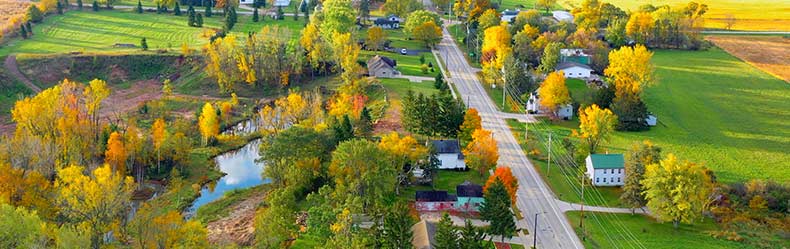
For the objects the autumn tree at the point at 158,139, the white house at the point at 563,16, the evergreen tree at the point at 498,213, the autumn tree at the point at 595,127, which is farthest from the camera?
the white house at the point at 563,16

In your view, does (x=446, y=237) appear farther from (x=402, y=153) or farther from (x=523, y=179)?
(x=523, y=179)

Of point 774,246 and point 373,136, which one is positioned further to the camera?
point 373,136

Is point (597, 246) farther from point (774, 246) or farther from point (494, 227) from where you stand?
point (774, 246)

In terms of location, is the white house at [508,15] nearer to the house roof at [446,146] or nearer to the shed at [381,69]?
the shed at [381,69]

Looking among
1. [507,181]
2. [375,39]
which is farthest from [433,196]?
[375,39]

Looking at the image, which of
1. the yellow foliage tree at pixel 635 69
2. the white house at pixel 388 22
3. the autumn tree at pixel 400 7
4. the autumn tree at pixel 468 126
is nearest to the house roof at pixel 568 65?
the yellow foliage tree at pixel 635 69

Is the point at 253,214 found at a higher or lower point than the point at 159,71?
lower

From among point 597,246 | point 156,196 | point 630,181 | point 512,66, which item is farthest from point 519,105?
point 156,196
